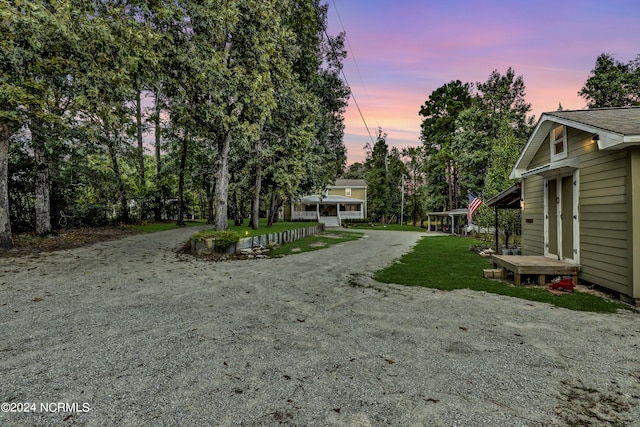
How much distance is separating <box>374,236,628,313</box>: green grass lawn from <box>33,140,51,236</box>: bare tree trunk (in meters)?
14.8

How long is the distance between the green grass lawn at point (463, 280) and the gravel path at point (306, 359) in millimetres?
537

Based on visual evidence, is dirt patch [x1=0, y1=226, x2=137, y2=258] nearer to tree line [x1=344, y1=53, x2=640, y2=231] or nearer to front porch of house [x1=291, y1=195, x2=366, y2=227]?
tree line [x1=344, y1=53, x2=640, y2=231]

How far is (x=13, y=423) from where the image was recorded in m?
2.20

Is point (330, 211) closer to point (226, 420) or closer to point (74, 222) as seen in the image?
point (74, 222)

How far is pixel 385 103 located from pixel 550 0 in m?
10.1

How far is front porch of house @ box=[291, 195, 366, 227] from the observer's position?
36.0 m

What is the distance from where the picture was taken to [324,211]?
38.4 metres

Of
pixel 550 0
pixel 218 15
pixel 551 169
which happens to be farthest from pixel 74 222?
pixel 550 0

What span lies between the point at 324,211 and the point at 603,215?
32747 millimetres

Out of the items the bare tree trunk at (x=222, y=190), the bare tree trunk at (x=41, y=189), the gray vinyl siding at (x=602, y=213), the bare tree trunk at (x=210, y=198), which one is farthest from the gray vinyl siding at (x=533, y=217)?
the bare tree trunk at (x=210, y=198)

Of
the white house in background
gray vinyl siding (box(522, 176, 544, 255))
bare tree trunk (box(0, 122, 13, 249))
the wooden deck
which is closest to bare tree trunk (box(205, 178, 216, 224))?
the white house in background

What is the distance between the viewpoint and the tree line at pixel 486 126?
16766mm

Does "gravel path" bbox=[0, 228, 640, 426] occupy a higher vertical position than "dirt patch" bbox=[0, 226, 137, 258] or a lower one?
lower

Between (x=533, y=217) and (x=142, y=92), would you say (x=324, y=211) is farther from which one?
(x=533, y=217)
